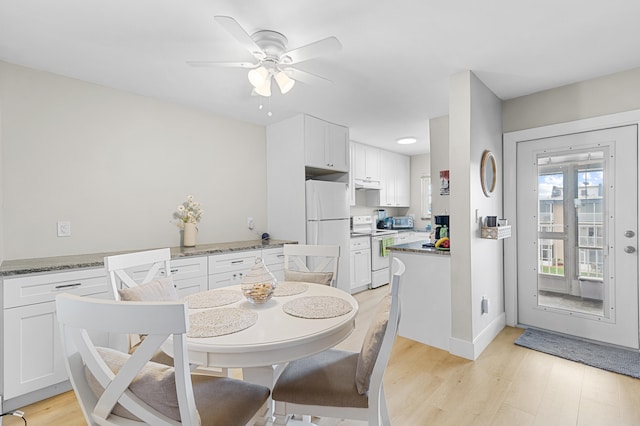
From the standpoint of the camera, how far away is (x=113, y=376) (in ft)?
3.08

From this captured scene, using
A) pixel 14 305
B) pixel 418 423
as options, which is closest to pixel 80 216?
pixel 14 305

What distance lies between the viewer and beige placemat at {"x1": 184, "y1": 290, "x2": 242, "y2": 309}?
62.3 inches

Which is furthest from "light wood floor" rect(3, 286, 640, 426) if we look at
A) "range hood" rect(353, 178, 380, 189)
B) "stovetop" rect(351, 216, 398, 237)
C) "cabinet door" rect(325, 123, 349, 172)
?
"range hood" rect(353, 178, 380, 189)

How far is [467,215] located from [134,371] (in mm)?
2427

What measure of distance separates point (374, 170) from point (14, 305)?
462 cm

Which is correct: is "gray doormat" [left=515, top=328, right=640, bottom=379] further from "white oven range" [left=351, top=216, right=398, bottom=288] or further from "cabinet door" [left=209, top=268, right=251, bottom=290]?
"cabinet door" [left=209, top=268, right=251, bottom=290]

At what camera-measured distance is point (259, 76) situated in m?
1.94

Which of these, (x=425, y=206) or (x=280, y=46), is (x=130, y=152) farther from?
(x=425, y=206)

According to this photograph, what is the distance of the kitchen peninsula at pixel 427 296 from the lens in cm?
268

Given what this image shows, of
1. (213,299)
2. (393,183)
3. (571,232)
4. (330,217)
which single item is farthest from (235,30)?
(393,183)

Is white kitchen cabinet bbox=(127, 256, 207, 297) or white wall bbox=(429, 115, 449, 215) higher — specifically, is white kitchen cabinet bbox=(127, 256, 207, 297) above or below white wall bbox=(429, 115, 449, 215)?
below

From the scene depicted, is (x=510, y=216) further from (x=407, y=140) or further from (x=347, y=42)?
(x=347, y=42)

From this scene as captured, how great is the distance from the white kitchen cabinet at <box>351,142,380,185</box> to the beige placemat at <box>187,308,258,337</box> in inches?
147

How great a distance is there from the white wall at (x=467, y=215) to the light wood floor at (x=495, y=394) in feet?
0.73
